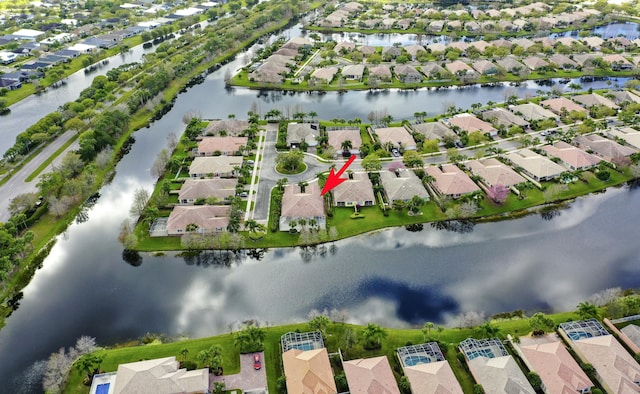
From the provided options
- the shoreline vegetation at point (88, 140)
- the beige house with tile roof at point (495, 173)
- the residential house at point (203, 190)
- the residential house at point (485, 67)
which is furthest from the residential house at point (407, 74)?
the residential house at point (203, 190)

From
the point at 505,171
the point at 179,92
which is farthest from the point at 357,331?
the point at 179,92

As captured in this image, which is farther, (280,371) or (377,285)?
(377,285)

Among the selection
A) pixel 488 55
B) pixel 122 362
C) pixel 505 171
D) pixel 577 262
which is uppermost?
pixel 488 55

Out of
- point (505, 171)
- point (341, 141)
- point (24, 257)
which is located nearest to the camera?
point (24, 257)

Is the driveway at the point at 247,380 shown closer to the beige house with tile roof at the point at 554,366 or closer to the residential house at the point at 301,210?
the residential house at the point at 301,210

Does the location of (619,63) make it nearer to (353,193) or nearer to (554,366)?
(353,193)

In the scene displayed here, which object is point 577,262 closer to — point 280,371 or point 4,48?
point 280,371

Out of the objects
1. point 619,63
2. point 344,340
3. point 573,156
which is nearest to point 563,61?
point 619,63
